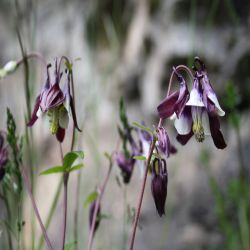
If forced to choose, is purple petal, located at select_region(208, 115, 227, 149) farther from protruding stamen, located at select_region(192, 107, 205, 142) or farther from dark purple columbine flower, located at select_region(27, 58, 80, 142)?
dark purple columbine flower, located at select_region(27, 58, 80, 142)

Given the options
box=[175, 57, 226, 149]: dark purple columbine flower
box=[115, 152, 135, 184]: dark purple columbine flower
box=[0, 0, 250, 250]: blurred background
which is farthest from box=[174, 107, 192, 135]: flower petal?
box=[0, 0, 250, 250]: blurred background

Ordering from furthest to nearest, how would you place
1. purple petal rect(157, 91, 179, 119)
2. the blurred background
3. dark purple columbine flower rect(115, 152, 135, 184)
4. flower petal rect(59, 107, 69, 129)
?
the blurred background < dark purple columbine flower rect(115, 152, 135, 184) < flower petal rect(59, 107, 69, 129) < purple petal rect(157, 91, 179, 119)

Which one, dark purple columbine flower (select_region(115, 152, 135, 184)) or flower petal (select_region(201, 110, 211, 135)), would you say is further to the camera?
dark purple columbine flower (select_region(115, 152, 135, 184))

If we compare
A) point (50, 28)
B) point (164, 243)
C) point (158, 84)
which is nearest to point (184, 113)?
point (164, 243)

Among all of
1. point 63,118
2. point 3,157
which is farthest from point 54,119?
point 3,157

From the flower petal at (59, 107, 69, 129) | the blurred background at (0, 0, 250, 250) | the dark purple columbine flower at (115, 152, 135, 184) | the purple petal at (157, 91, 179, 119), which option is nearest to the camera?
the purple petal at (157, 91, 179, 119)

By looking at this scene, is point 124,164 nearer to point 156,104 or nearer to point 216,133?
point 216,133

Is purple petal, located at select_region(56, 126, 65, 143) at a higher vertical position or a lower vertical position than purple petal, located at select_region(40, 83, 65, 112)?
lower
